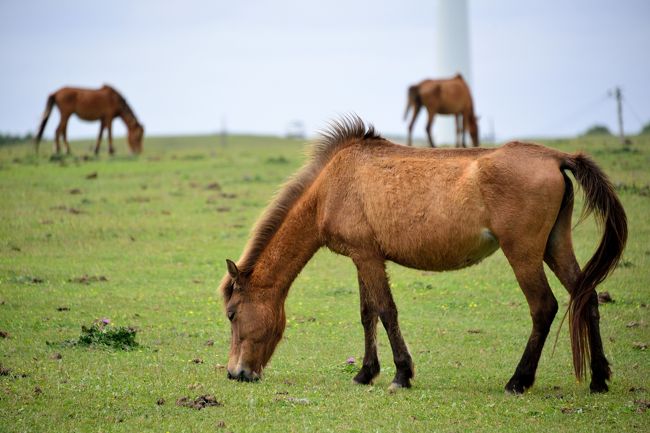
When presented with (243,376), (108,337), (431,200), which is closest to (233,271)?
(243,376)

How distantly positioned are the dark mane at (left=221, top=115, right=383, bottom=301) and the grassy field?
131 cm

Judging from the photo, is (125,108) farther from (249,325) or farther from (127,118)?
(249,325)

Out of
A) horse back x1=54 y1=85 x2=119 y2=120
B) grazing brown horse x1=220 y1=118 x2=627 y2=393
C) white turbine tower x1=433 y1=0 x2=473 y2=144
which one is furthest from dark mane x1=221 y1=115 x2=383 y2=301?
white turbine tower x1=433 y1=0 x2=473 y2=144

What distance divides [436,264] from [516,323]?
146 inches

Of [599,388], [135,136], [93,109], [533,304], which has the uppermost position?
[93,109]

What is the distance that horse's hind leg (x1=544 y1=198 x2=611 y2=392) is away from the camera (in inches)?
344

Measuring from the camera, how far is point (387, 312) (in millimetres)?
9141

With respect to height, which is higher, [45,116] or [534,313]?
[45,116]

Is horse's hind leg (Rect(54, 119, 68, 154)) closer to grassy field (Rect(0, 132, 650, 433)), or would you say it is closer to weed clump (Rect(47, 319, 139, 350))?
grassy field (Rect(0, 132, 650, 433))

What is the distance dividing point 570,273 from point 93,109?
24639mm

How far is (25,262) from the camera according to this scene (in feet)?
52.6

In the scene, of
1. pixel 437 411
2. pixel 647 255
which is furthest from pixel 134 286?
pixel 647 255

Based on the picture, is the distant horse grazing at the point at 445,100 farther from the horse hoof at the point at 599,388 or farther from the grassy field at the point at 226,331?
the horse hoof at the point at 599,388

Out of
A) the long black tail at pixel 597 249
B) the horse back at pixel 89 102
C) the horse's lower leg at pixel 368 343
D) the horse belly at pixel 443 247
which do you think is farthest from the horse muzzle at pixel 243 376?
the horse back at pixel 89 102
